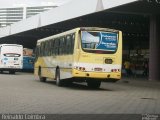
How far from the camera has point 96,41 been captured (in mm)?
24203

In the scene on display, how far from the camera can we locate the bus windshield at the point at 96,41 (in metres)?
24.1

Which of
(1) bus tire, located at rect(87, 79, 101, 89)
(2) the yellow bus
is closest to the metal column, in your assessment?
(1) bus tire, located at rect(87, 79, 101, 89)

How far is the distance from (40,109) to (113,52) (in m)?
11.2

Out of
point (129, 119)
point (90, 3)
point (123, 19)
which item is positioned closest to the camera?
point (129, 119)

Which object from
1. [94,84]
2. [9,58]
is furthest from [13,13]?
[94,84]

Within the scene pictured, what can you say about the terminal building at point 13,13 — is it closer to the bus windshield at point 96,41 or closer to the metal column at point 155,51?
the metal column at point 155,51

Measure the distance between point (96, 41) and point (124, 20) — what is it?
1976cm

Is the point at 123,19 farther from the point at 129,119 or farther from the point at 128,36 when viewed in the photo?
the point at 129,119

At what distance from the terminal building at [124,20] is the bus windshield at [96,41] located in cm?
697

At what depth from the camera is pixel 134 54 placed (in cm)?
5744

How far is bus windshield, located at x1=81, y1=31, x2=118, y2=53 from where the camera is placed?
79.2 feet

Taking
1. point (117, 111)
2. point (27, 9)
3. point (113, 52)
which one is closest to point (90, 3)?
point (113, 52)

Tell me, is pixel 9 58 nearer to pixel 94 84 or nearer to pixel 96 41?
pixel 94 84

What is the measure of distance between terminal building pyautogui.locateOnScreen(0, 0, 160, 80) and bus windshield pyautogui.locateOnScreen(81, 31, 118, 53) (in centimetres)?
697
